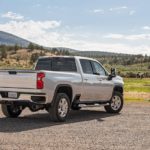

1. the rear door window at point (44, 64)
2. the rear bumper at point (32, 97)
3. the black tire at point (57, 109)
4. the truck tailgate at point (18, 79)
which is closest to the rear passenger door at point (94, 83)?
the rear door window at point (44, 64)

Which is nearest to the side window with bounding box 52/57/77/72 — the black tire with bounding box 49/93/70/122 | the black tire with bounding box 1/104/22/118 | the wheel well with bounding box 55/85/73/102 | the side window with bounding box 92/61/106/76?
the wheel well with bounding box 55/85/73/102

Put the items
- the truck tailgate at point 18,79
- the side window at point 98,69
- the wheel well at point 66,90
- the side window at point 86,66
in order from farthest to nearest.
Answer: the side window at point 98,69, the side window at point 86,66, the wheel well at point 66,90, the truck tailgate at point 18,79

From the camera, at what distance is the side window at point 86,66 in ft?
51.1

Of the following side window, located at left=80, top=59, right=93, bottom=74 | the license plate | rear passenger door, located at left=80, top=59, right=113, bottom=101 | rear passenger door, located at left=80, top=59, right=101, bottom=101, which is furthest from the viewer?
side window, located at left=80, top=59, right=93, bottom=74

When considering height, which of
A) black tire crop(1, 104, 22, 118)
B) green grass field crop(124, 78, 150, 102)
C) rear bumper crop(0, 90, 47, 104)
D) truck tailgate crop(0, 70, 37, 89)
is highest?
truck tailgate crop(0, 70, 37, 89)

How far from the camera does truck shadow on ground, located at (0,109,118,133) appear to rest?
12.1 metres

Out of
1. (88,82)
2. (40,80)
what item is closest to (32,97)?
(40,80)

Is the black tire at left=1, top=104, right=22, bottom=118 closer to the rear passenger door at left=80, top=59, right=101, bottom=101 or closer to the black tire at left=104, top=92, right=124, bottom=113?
the rear passenger door at left=80, top=59, right=101, bottom=101

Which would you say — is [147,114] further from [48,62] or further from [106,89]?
[48,62]

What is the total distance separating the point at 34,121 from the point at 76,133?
2975 mm

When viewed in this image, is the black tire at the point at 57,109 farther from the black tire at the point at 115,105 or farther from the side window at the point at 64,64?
the black tire at the point at 115,105

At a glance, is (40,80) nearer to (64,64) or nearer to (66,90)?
(66,90)

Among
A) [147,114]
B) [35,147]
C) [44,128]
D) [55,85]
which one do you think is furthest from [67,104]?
[35,147]

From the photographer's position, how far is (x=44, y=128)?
12.2 metres
